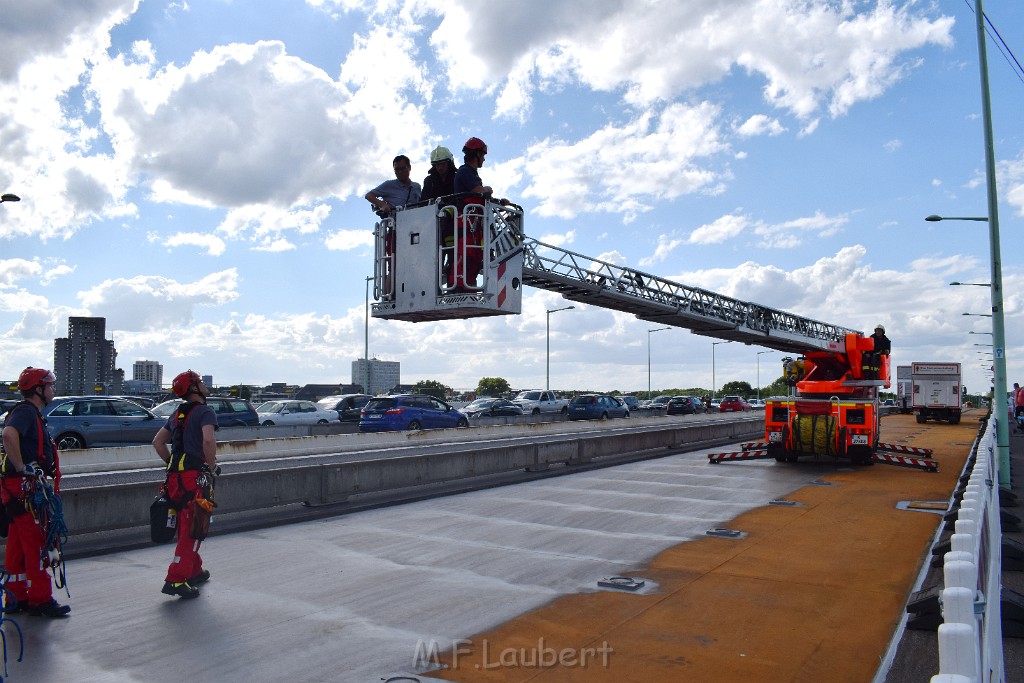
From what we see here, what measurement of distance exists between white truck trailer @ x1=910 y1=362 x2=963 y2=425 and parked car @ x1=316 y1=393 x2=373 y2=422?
91.2ft

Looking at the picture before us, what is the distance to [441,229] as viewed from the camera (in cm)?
988

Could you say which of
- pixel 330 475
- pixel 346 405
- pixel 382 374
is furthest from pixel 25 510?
pixel 382 374

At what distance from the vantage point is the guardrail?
27.7 ft

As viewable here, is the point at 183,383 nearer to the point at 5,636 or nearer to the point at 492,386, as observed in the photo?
the point at 5,636

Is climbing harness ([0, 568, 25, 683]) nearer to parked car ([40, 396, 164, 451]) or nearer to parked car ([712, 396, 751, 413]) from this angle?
parked car ([40, 396, 164, 451])

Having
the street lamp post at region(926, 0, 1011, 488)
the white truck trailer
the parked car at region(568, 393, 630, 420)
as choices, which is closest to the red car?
the white truck trailer

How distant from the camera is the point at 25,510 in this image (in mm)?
5578

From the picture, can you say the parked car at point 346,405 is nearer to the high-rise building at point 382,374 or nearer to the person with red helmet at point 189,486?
the person with red helmet at point 189,486

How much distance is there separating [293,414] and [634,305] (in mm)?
17728

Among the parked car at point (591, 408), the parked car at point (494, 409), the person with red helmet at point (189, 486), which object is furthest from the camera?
the parked car at point (591, 408)

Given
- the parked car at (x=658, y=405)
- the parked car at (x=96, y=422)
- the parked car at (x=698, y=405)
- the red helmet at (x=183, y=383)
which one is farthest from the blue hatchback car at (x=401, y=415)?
the parked car at (x=698, y=405)

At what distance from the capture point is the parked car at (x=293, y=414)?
90.7 ft

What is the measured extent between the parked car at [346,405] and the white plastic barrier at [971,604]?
26.5m

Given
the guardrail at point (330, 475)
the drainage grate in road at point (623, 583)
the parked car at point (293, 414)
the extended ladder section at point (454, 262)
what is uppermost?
the extended ladder section at point (454, 262)
